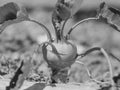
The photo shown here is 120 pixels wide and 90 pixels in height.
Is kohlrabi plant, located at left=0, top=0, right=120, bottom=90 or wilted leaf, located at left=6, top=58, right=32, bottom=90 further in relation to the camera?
kohlrabi plant, located at left=0, top=0, right=120, bottom=90

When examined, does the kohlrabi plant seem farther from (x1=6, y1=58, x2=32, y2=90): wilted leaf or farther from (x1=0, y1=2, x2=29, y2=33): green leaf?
(x1=6, y1=58, x2=32, y2=90): wilted leaf

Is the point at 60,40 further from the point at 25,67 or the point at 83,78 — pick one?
the point at 83,78

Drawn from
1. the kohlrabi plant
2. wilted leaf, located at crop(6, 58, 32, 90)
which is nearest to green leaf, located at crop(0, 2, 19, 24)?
the kohlrabi plant

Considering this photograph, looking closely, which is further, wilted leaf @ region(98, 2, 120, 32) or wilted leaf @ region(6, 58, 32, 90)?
wilted leaf @ region(98, 2, 120, 32)

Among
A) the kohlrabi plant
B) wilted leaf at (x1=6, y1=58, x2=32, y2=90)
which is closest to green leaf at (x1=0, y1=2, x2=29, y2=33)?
the kohlrabi plant

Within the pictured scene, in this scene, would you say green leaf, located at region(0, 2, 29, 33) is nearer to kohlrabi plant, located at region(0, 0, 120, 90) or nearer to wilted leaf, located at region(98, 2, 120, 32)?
kohlrabi plant, located at region(0, 0, 120, 90)

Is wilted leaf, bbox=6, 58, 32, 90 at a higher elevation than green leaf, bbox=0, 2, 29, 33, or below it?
below

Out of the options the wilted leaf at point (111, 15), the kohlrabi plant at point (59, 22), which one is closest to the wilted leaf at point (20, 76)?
the kohlrabi plant at point (59, 22)

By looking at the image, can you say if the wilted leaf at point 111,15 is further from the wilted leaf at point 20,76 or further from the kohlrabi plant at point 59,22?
the wilted leaf at point 20,76

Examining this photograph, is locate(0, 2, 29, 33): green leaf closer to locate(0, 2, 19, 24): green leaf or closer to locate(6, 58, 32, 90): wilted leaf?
locate(0, 2, 19, 24): green leaf

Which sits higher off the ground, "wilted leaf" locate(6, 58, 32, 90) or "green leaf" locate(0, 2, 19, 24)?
"green leaf" locate(0, 2, 19, 24)

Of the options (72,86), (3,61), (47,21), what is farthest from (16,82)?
(47,21)

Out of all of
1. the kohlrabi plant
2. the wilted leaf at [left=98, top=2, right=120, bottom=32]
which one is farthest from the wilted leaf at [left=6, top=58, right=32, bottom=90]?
the wilted leaf at [left=98, top=2, right=120, bottom=32]

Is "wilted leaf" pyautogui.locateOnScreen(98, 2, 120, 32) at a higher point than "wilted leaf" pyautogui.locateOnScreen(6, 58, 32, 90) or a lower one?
higher
